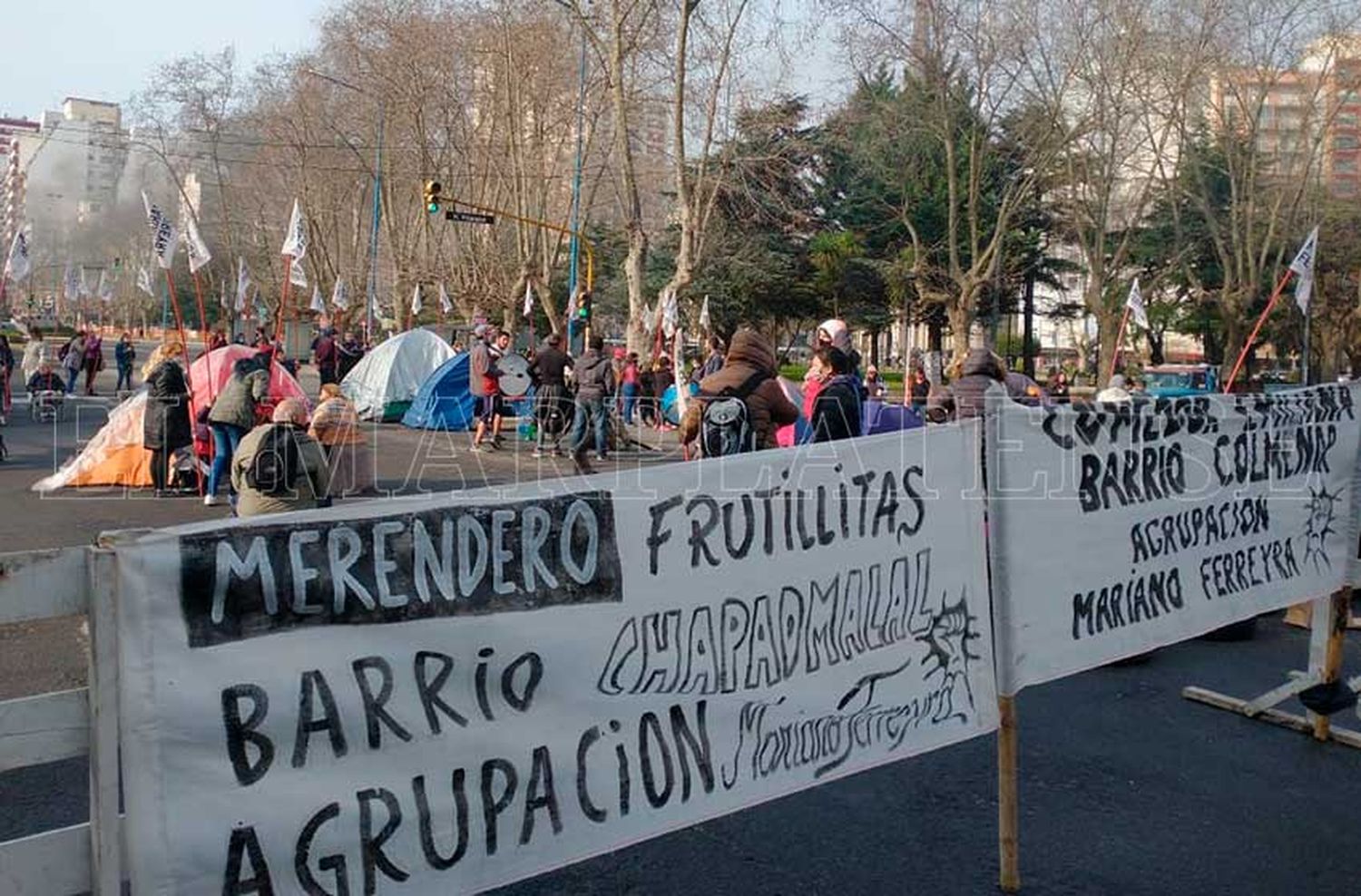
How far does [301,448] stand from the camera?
264 inches

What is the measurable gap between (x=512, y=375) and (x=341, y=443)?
28.4 feet

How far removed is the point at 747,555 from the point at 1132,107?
120ft

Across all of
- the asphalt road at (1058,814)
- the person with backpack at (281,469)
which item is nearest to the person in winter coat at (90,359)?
the asphalt road at (1058,814)

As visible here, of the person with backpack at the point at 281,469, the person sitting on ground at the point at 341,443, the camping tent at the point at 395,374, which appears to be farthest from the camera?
the camping tent at the point at 395,374

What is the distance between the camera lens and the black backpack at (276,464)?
6574mm

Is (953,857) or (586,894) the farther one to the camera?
(953,857)

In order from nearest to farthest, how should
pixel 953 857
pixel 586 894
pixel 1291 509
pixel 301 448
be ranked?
pixel 586 894, pixel 953 857, pixel 1291 509, pixel 301 448

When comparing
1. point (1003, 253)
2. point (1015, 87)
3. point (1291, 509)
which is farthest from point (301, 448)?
point (1003, 253)

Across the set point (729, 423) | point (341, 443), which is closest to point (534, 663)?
point (729, 423)

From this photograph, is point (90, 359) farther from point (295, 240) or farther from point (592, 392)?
point (592, 392)

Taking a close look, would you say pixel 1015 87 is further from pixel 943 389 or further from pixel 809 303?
pixel 943 389

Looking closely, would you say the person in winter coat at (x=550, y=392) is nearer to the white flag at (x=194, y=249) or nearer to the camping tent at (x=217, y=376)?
the camping tent at (x=217, y=376)

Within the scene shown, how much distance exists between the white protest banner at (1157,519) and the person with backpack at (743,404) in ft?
10.4

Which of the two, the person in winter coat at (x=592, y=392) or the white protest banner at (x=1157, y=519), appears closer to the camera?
the white protest banner at (x=1157, y=519)
